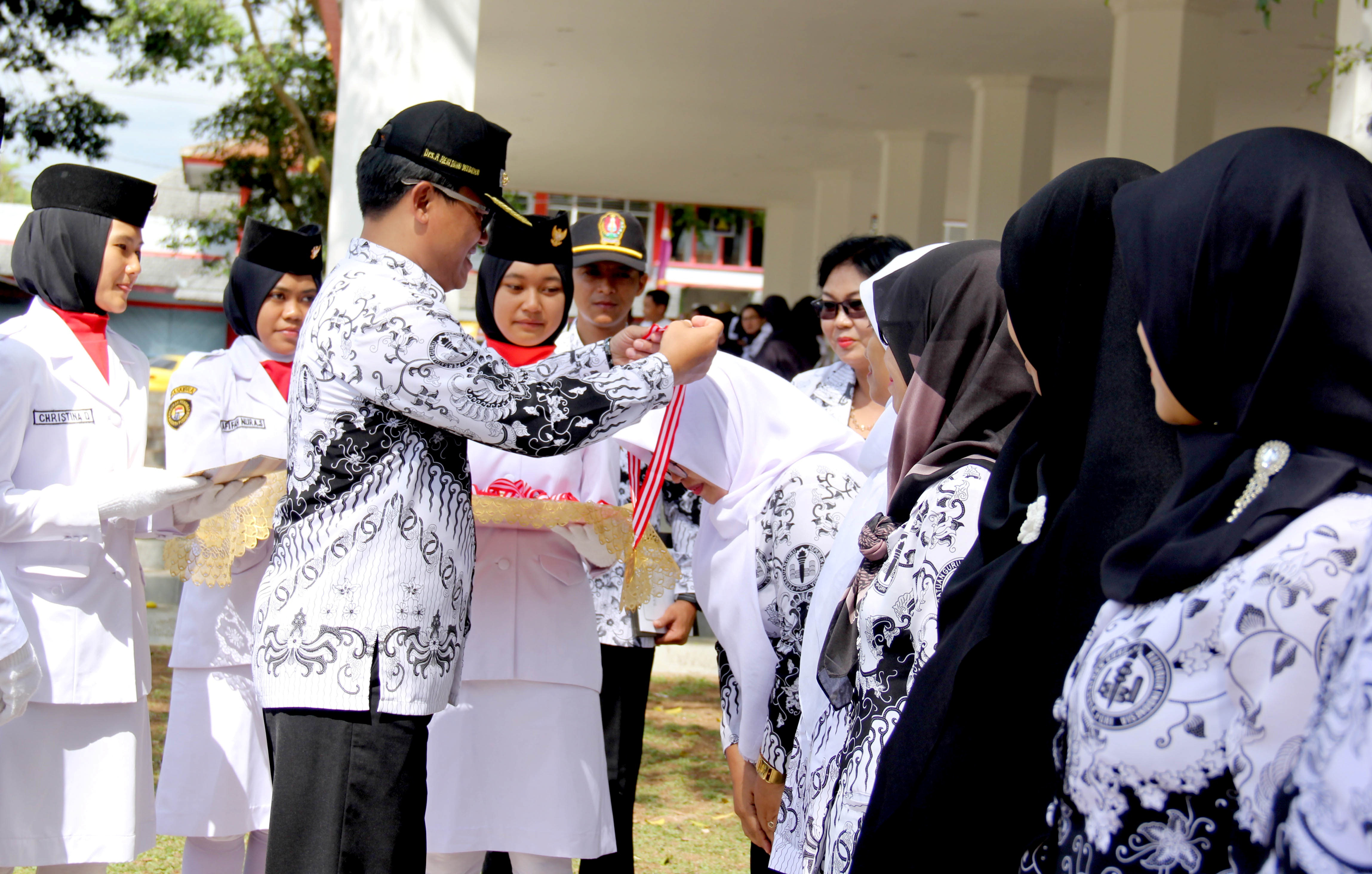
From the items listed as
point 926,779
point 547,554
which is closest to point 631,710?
point 547,554

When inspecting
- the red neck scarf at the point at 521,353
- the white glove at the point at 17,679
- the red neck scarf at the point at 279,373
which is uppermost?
the red neck scarf at the point at 521,353

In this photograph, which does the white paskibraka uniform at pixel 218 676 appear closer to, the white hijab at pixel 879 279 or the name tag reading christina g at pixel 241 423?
the name tag reading christina g at pixel 241 423

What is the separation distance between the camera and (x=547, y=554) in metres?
3.02

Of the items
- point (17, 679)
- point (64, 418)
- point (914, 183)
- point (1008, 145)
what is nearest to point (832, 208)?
point (914, 183)

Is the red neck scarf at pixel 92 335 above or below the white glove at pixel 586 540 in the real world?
above

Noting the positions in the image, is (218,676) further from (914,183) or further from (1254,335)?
(914,183)

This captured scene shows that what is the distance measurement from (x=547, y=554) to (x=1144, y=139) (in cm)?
751

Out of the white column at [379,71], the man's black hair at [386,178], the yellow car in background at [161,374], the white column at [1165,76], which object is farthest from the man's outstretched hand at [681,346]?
the white column at [1165,76]

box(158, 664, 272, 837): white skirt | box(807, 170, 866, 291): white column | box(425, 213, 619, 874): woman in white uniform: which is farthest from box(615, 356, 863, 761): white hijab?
box(807, 170, 866, 291): white column

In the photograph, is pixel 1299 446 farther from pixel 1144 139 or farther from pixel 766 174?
pixel 766 174

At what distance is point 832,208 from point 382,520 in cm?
1690

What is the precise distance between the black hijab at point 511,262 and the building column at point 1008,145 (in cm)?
918

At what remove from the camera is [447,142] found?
2338mm

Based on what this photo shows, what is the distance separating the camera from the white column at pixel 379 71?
22.2ft
